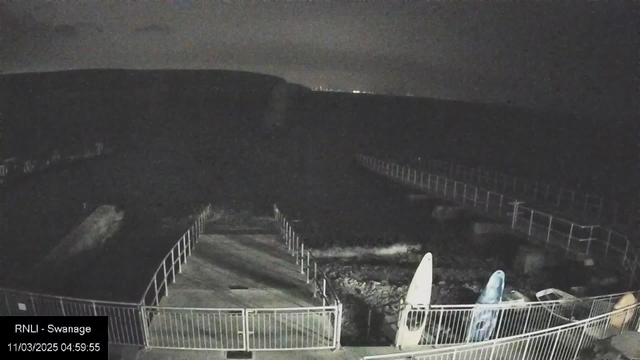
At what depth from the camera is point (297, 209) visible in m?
2.88

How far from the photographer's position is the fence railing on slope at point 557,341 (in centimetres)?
204

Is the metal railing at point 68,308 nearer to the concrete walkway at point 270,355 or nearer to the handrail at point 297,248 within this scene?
the concrete walkway at point 270,355

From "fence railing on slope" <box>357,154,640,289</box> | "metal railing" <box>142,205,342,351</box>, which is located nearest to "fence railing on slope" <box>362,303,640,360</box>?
"metal railing" <box>142,205,342,351</box>

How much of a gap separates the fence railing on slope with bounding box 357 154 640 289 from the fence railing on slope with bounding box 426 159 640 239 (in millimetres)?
73

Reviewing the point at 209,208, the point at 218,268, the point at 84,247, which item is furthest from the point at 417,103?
the point at 84,247

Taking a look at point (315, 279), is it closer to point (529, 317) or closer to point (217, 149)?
point (217, 149)

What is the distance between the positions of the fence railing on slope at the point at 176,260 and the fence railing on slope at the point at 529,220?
1.52 metres

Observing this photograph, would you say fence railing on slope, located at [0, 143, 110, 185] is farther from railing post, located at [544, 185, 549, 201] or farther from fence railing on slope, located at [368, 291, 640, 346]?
railing post, located at [544, 185, 549, 201]

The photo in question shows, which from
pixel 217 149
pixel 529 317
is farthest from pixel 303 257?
pixel 529 317

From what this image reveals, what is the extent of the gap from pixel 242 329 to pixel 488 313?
168cm

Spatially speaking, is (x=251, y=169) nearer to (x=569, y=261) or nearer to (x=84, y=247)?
(x=84, y=247)

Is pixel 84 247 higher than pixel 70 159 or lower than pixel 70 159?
lower

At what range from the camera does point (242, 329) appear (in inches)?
88.7

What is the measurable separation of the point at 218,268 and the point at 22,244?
55.4 inches
